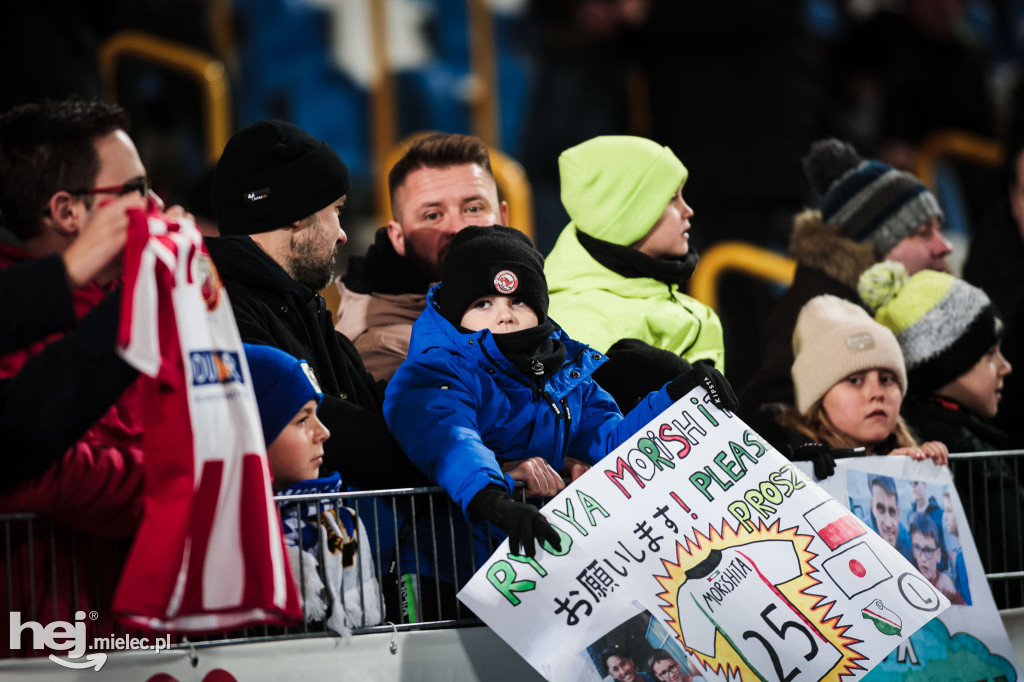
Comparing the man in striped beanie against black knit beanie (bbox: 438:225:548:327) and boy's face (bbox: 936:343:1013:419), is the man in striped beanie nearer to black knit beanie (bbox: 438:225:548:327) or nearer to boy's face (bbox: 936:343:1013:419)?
boy's face (bbox: 936:343:1013:419)

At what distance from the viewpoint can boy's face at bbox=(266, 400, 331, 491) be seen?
2.96m

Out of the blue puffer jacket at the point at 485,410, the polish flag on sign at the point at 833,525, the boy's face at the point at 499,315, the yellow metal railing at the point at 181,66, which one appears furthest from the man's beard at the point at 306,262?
the yellow metal railing at the point at 181,66

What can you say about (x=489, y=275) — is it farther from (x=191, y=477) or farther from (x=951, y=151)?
(x=951, y=151)

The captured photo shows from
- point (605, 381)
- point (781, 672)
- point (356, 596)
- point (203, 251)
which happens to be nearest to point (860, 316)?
point (605, 381)

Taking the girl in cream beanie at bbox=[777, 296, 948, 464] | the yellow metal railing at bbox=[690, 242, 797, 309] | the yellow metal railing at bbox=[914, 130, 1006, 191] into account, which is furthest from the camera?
the yellow metal railing at bbox=[914, 130, 1006, 191]

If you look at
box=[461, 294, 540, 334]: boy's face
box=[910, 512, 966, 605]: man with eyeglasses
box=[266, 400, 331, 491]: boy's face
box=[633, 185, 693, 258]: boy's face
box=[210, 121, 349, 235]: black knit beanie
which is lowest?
box=[910, 512, 966, 605]: man with eyeglasses

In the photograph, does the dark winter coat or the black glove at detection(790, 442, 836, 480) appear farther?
the dark winter coat

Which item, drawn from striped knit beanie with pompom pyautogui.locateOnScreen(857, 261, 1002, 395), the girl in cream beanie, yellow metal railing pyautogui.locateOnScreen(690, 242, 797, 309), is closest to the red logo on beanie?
the girl in cream beanie

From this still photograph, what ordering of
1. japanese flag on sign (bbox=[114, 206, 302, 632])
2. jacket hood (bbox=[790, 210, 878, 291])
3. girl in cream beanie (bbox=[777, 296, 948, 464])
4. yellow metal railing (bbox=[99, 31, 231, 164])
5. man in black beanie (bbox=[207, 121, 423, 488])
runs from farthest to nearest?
yellow metal railing (bbox=[99, 31, 231, 164]) → jacket hood (bbox=[790, 210, 878, 291]) → girl in cream beanie (bbox=[777, 296, 948, 464]) → man in black beanie (bbox=[207, 121, 423, 488]) → japanese flag on sign (bbox=[114, 206, 302, 632])

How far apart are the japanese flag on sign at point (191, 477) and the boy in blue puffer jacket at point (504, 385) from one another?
57cm

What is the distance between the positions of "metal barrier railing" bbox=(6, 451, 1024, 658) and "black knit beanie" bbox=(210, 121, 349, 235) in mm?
786

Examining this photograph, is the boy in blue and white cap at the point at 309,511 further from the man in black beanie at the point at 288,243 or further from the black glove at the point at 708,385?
the black glove at the point at 708,385

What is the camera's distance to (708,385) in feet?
10.4

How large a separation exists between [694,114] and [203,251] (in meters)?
4.65
